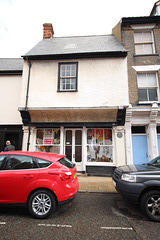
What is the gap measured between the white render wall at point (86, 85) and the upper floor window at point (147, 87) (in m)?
1.22

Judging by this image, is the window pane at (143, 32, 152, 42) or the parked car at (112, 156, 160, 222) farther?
the window pane at (143, 32, 152, 42)

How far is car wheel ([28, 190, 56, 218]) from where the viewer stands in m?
3.59

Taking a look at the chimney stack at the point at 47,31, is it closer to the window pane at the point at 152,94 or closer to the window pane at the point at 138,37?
the window pane at the point at 138,37

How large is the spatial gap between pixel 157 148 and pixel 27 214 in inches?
282

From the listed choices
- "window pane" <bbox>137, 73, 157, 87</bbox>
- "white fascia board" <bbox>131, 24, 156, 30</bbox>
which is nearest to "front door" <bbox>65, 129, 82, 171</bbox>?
"window pane" <bbox>137, 73, 157, 87</bbox>

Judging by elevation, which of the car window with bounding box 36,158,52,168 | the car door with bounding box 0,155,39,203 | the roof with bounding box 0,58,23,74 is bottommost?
the car door with bounding box 0,155,39,203

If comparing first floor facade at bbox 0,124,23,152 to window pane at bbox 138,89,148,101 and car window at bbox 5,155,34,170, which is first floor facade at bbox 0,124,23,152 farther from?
window pane at bbox 138,89,148,101

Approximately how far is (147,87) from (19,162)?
8194 millimetres

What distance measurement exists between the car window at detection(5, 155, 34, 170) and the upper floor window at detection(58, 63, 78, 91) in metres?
5.43

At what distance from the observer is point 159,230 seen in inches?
125

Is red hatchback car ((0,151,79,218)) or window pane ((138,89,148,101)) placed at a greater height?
window pane ((138,89,148,101))

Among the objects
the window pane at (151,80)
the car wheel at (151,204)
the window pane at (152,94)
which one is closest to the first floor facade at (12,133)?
the car wheel at (151,204)

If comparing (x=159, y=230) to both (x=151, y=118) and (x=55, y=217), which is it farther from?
(x=151, y=118)

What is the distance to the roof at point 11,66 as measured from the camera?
32.1ft
